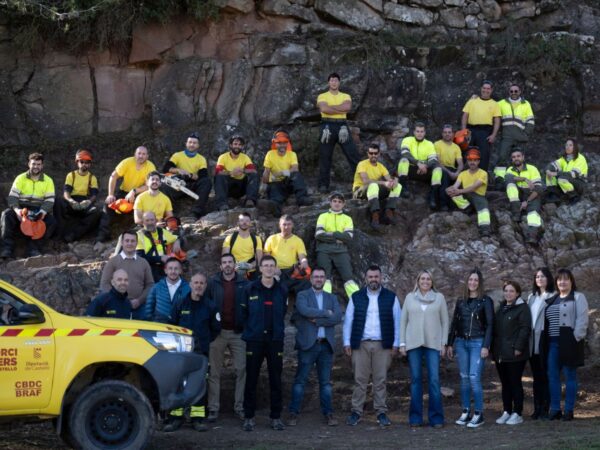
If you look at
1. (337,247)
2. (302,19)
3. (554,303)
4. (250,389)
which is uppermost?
(302,19)

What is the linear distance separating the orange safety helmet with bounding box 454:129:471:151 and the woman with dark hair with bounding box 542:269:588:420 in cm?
689

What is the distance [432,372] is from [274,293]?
2.27 m

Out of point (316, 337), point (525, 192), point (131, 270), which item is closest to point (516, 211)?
point (525, 192)

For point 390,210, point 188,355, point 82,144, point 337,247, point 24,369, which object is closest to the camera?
point 24,369

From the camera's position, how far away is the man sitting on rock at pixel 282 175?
61.1 ft

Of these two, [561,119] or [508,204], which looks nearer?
[508,204]

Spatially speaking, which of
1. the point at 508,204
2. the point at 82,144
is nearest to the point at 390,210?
the point at 508,204

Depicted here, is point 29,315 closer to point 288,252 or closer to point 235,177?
point 288,252

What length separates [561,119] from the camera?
22.6 m

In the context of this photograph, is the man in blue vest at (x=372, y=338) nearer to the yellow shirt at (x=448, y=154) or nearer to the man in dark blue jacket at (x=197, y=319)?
the man in dark blue jacket at (x=197, y=319)

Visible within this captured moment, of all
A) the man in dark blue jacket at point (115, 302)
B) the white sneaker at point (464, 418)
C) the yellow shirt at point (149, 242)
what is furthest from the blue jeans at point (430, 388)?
the yellow shirt at point (149, 242)

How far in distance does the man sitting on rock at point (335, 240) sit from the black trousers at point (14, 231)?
4.59 metres

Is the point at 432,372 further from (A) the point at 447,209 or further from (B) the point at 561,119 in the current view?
(B) the point at 561,119

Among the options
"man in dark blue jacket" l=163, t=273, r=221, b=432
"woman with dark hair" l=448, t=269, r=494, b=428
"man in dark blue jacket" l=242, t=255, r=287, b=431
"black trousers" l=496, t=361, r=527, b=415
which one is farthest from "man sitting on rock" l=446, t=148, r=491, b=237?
"man in dark blue jacket" l=163, t=273, r=221, b=432
